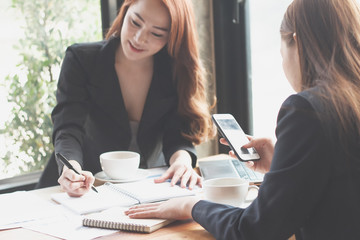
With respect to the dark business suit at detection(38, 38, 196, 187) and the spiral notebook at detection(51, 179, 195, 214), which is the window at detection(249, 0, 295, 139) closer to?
the dark business suit at detection(38, 38, 196, 187)

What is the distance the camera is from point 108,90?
1.76 m

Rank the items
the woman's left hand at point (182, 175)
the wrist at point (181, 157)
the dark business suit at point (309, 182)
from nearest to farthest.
A: 1. the dark business suit at point (309, 182)
2. the woman's left hand at point (182, 175)
3. the wrist at point (181, 157)

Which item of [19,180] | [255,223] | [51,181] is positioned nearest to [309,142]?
[255,223]

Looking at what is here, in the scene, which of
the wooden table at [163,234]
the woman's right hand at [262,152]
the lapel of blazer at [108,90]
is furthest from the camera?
the lapel of blazer at [108,90]

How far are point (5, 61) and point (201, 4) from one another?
3.38ft

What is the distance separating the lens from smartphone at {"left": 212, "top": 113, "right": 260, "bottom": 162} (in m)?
1.15

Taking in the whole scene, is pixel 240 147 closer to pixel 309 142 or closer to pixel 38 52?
pixel 309 142

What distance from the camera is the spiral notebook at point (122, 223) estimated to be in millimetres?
1012

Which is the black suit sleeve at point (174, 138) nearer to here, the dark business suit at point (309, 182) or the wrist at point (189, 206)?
the wrist at point (189, 206)

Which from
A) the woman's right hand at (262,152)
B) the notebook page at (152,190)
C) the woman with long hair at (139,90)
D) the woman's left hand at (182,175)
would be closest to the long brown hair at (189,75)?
the woman with long hair at (139,90)

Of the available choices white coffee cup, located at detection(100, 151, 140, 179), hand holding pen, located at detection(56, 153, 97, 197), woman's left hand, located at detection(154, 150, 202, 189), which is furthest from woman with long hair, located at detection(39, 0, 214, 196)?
hand holding pen, located at detection(56, 153, 97, 197)

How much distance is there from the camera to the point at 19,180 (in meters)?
2.20

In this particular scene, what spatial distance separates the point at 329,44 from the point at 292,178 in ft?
0.88

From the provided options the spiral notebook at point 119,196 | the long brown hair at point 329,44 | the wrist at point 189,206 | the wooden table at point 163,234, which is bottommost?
the spiral notebook at point 119,196
